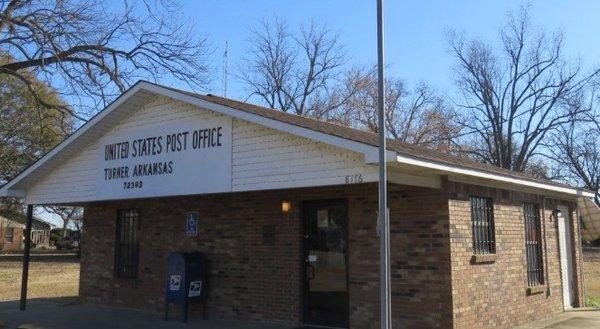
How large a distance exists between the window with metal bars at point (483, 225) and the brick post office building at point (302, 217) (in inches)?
1.3

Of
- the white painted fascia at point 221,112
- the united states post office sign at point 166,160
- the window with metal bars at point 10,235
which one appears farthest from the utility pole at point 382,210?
the window with metal bars at point 10,235

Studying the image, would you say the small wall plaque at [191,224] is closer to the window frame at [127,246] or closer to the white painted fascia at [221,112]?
the window frame at [127,246]

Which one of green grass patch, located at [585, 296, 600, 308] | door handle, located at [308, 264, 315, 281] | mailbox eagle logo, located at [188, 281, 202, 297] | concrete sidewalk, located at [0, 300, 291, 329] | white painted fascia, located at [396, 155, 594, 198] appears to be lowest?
concrete sidewalk, located at [0, 300, 291, 329]

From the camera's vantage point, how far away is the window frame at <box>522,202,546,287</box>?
11830 millimetres

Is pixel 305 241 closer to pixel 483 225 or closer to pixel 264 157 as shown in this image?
pixel 264 157

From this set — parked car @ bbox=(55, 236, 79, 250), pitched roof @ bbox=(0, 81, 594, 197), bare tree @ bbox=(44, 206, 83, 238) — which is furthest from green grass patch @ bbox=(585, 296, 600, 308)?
parked car @ bbox=(55, 236, 79, 250)

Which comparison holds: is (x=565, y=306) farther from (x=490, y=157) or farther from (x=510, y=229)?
(x=490, y=157)

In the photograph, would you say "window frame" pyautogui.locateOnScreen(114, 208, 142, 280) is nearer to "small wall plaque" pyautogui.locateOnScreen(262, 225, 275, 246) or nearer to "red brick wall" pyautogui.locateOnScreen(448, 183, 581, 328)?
"small wall plaque" pyautogui.locateOnScreen(262, 225, 275, 246)

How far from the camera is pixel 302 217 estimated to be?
438 inches

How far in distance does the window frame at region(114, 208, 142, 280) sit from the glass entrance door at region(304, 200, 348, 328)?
Answer: 487 cm

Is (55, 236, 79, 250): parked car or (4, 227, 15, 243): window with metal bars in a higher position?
(4, 227, 15, 243): window with metal bars

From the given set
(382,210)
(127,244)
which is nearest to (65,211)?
(127,244)

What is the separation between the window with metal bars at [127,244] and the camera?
1409 cm

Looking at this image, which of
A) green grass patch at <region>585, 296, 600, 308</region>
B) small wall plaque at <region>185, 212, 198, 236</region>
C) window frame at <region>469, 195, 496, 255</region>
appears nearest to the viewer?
window frame at <region>469, 195, 496, 255</region>
